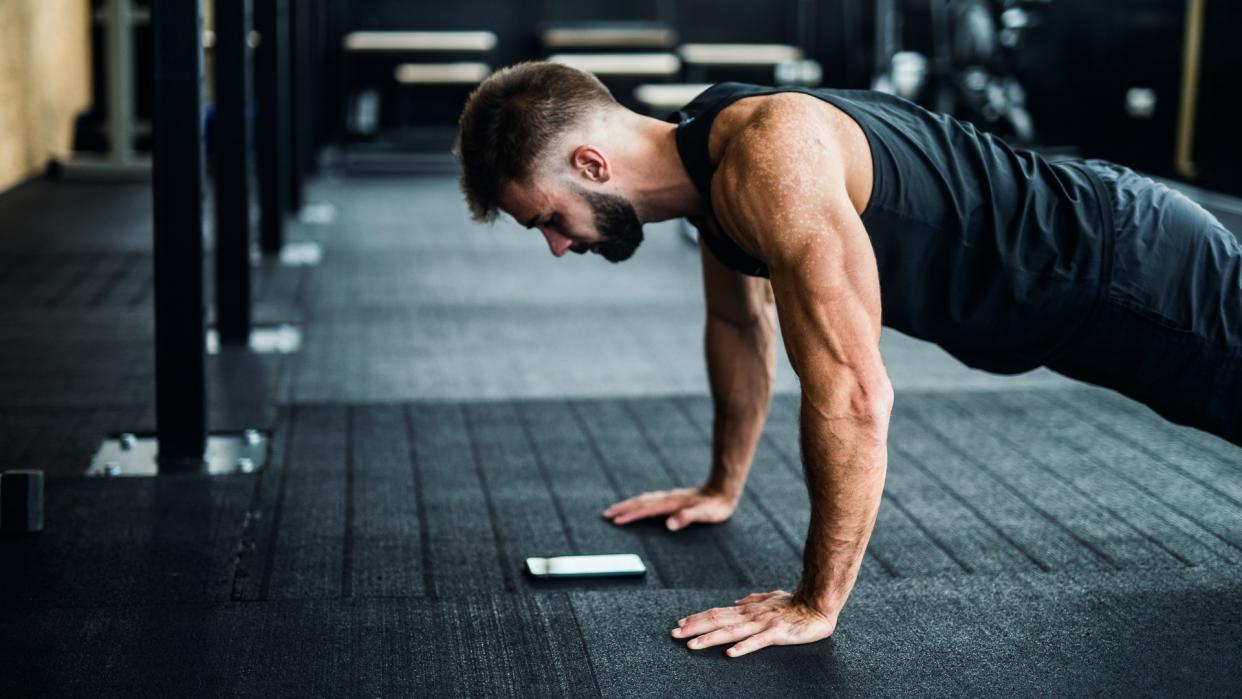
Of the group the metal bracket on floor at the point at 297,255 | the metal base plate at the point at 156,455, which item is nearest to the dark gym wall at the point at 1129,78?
the metal bracket on floor at the point at 297,255

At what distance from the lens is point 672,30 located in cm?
982

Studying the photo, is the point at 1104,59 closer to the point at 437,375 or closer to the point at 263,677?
the point at 437,375

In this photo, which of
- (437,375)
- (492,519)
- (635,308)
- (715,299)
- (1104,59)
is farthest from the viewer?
(1104,59)

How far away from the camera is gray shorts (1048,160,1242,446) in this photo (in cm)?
185

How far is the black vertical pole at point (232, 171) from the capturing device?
348 cm

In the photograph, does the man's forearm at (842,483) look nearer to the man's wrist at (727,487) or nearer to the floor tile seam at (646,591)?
the floor tile seam at (646,591)

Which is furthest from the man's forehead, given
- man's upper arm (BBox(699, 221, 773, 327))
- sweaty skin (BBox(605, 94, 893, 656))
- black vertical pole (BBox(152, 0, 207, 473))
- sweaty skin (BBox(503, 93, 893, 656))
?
black vertical pole (BBox(152, 0, 207, 473))

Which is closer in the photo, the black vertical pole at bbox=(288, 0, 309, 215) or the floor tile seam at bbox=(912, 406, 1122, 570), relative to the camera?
the floor tile seam at bbox=(912, 406, 1122, 570)

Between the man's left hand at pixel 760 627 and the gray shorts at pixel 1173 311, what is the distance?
0.52 m

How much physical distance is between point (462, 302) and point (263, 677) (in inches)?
114

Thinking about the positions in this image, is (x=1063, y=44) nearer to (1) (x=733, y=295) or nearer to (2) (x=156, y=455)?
(1) (x=733, y=295)

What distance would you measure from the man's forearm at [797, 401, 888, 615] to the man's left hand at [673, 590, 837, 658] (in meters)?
0.08

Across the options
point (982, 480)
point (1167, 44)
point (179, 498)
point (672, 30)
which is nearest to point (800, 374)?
point (982, 480)

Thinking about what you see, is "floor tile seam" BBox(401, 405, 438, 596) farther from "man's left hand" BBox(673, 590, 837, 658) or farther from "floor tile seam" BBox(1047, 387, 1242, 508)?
"floor tile seam" BBox(1047, 387, 1242, 508)
